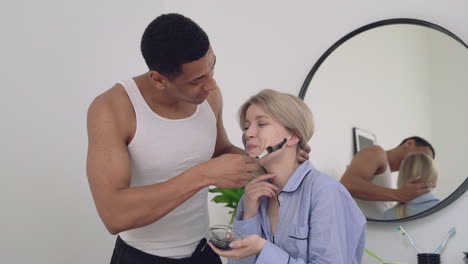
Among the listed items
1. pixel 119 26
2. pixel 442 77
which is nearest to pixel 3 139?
pixel 119 26

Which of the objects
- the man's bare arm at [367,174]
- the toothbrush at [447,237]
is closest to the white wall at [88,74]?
the toothbrush at [447,237]

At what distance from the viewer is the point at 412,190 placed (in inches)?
84.4

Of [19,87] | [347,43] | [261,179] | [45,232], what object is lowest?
[45,232]

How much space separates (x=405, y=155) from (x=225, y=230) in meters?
1.06

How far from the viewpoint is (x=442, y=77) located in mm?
2131

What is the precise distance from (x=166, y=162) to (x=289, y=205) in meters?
0.37

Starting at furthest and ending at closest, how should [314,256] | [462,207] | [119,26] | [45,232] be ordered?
[119,26] → [45,232] → [462,207] → [314,256]

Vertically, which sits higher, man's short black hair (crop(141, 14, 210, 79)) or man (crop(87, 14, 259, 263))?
man's short black hair (crop(141, 14, 210, 79))

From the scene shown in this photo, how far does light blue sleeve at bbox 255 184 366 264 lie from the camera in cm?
137

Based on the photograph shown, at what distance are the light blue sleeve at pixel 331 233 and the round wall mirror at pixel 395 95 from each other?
784mm

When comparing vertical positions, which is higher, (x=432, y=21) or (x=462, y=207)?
(x=432, y=21)

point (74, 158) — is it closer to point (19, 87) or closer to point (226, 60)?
point (19, 87)

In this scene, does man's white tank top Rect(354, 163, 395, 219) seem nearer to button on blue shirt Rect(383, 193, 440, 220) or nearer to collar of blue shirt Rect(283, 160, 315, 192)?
button on blue shirt Rect(383, 193, 440, 220)

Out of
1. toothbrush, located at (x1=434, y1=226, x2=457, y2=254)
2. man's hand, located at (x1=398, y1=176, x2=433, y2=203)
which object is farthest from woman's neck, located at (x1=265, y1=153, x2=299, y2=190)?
toothbrush, located at (x1=434, y1=226, x2=457, y2=254)
